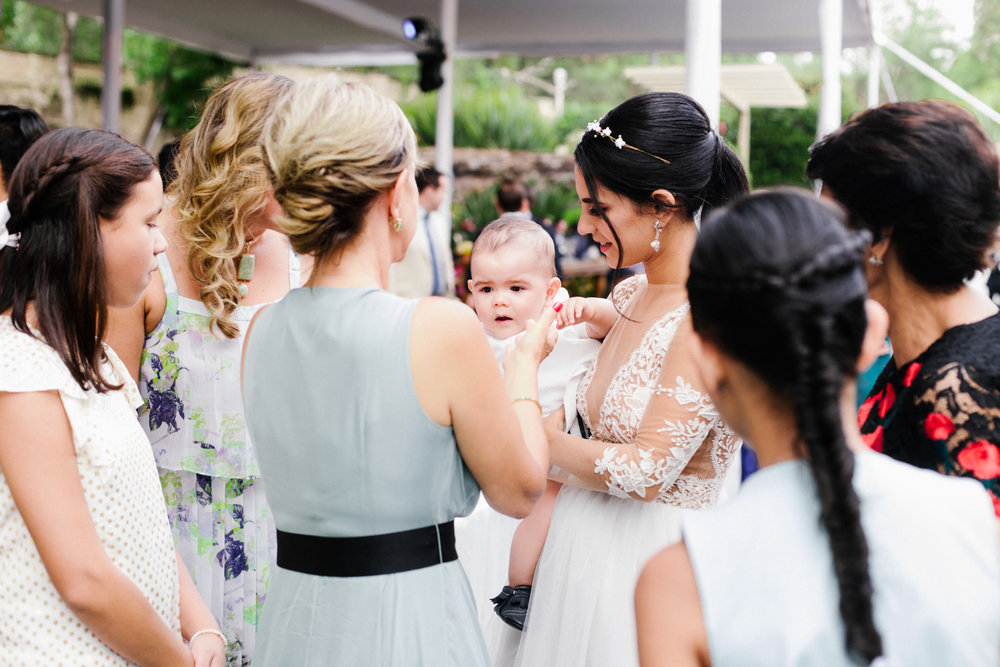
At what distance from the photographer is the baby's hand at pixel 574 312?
→ 7.24 feet

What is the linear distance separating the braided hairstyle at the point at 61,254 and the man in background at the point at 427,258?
514 cm

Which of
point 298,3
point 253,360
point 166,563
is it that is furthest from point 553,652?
point 298,3

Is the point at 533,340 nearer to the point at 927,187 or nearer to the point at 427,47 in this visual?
the point at 927,187

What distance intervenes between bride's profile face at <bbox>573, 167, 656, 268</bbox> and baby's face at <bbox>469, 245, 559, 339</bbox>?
0.63 meters

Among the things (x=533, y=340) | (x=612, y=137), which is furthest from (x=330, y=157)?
(x=612, y=137)

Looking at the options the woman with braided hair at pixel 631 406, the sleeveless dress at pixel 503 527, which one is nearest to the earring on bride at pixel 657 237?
the woman with braided hair at pixel 631 406

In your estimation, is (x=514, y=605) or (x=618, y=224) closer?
(x=618, y=224)

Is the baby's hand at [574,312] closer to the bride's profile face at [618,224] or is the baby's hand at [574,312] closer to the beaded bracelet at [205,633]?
the bride's profile face at [618,224]

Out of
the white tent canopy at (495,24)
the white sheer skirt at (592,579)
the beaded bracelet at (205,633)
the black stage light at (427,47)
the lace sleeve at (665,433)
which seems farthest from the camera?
the white tent canopy at (495,24)

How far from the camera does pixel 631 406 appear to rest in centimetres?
198

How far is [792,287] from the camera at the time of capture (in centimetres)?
101

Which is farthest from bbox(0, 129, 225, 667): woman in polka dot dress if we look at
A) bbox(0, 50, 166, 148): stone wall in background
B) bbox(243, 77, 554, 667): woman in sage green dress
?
bbox(0, 50, 166, 148): stone wall in background

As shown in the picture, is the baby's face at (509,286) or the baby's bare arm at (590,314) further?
the baby's face at (509,286)

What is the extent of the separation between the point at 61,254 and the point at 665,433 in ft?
3.80
